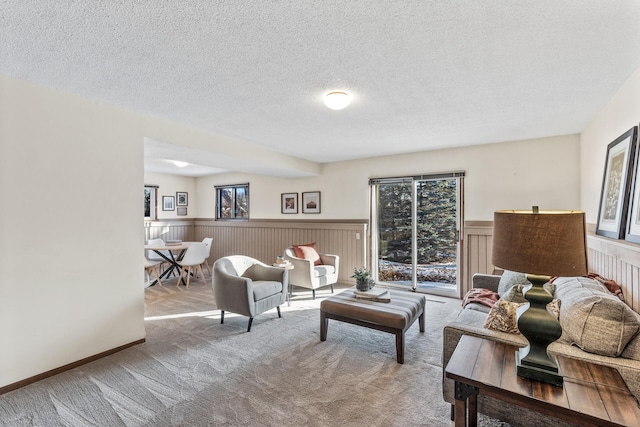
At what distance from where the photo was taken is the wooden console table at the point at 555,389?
1.19 metres

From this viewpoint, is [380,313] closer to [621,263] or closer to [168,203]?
[621,263]

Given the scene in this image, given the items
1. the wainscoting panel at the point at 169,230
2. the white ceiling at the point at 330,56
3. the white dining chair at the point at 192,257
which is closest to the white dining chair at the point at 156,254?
the wainscoting panel at the point at 169,230

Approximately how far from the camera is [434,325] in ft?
12.0

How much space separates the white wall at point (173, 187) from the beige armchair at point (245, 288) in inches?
162

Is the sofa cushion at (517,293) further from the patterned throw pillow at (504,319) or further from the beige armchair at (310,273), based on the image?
the beige armchair at (310,273)

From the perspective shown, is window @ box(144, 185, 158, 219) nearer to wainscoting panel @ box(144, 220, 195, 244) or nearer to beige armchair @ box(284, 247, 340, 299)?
wainscoting panel @ box(144, 220, 195, 244)

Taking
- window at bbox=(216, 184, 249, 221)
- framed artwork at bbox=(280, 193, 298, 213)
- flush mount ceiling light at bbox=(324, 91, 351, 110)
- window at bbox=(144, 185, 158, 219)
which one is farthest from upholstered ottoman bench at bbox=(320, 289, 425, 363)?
window at bbox=(144, 185, 158, 219)

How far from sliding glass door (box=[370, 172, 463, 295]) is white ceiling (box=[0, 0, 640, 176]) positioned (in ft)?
5.77

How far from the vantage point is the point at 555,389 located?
1322 millimetres

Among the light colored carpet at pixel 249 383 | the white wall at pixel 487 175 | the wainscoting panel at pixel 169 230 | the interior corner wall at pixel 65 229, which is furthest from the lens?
the wainscoting panel at pixel 169 230

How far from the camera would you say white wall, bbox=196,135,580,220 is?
4.04 metres

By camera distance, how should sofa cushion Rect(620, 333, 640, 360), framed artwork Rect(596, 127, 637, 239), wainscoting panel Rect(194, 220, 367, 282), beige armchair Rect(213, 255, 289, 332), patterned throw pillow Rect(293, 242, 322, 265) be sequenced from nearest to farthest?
sofa cushion Rect(620, 333, 640, 360), framed artwork Rect(596, 127, 637, 239), beige armchair Rect(213, 255, 289, 332), patterned throw pillow Rect(293, 242, 322, 265), wainscoting panel Rect(194, 220, 367, 282)

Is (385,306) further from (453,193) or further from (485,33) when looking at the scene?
(453,193)

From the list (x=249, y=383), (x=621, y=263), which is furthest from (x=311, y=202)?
(x=621, y=263)
